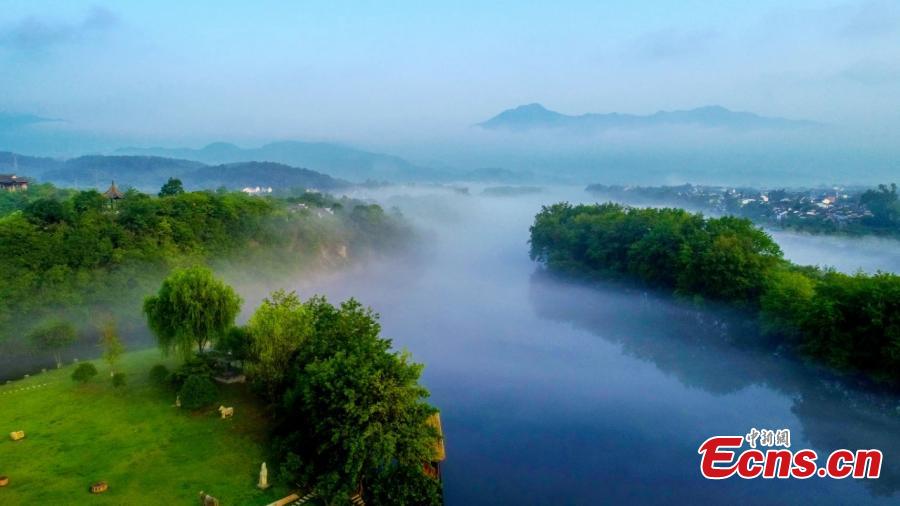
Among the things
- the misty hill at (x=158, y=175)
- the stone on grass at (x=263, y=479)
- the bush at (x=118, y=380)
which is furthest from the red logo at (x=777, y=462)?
the misty hill at (x=158, y=175)

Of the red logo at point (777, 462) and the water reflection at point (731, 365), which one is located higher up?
the water reflection at point (731, 365)

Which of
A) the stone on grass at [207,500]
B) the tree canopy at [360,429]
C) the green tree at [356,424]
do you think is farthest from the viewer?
the green tree at [356,424]

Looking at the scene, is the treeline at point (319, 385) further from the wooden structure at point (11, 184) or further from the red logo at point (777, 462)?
the wooden structure at point (11, 184)

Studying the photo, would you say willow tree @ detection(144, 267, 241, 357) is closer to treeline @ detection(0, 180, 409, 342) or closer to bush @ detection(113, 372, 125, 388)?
bush @ detection(113, 372, 125, 388)

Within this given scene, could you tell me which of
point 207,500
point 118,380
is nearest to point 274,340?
point 207,500

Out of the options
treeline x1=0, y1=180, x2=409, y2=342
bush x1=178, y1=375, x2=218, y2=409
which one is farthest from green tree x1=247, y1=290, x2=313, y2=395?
treeline x1=0, y1=180, x2=409, y2=342

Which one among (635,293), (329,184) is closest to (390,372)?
(635,293)

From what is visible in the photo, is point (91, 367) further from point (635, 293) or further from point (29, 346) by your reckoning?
point (635, 293)

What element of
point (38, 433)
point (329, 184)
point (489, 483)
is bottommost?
point (489, 483)
